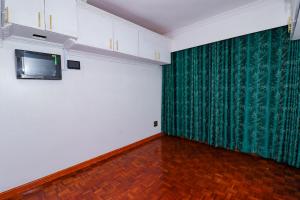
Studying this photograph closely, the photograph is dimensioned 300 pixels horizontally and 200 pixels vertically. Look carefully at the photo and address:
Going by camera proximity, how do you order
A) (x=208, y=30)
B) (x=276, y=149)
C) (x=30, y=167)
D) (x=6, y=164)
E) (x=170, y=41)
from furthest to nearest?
(x=170, y=41), (x=208, y=30), (x=276, y=149), (x=30, y=167), (x=6, y=164)

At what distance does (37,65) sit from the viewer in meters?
1.99

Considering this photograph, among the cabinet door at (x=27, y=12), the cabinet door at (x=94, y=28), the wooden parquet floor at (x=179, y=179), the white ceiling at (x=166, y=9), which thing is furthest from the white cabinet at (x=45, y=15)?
the wooden parquet floor at (x=179, y=179)

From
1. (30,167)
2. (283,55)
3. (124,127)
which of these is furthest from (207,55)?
(30,167)

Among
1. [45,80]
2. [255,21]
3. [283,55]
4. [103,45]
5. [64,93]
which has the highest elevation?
[255,21]

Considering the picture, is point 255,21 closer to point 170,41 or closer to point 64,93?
point 170,41

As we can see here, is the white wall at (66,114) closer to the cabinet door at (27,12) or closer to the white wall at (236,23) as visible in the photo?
the cabinet door at (27,12)

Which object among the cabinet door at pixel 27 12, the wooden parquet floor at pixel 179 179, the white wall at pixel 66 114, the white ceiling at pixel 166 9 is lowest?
the wooden parquet floor at pixel 179 179

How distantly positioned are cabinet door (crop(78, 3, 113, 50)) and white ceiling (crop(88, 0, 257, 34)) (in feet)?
0.97

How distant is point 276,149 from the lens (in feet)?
8.11

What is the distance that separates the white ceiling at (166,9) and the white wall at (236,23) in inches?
5.4

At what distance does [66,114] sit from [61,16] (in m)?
1.35

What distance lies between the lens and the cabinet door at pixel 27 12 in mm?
1516

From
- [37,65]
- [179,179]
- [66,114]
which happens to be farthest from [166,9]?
[179,179]

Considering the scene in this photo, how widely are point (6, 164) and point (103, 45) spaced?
2011 mm
